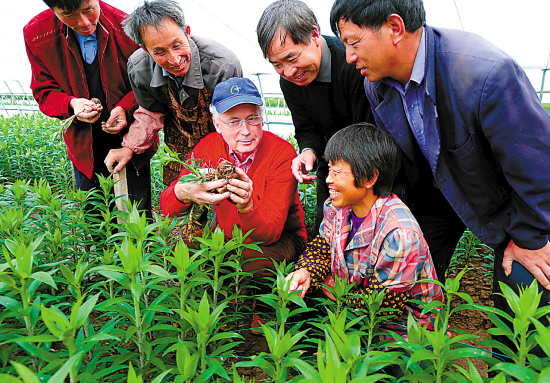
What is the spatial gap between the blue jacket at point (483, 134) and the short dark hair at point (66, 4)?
7.06 ft

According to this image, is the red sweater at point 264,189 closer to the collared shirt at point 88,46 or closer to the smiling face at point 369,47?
the smiling face at point 369,47

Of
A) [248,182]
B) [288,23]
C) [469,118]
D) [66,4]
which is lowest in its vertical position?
[248,182]

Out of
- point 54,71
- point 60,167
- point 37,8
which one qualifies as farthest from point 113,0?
point 54,71

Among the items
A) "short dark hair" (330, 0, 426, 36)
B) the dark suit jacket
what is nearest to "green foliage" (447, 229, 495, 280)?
the dark suit jacket

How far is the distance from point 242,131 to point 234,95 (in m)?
0.23

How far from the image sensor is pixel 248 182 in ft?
7.10

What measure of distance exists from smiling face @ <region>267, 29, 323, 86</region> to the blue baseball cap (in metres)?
0.25

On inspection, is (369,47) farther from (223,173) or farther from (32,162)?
(32,162)

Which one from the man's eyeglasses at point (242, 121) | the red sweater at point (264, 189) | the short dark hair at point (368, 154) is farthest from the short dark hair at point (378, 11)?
the red sweater at point (264, 189)

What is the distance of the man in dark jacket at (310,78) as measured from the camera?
85.4 inches

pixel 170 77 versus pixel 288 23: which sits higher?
pixel 288 23

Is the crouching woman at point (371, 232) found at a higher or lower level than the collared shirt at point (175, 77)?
lower

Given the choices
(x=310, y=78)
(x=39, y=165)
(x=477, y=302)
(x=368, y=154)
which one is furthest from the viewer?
(x=39, y=165)

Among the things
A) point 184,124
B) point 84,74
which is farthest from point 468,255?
point 84,74
